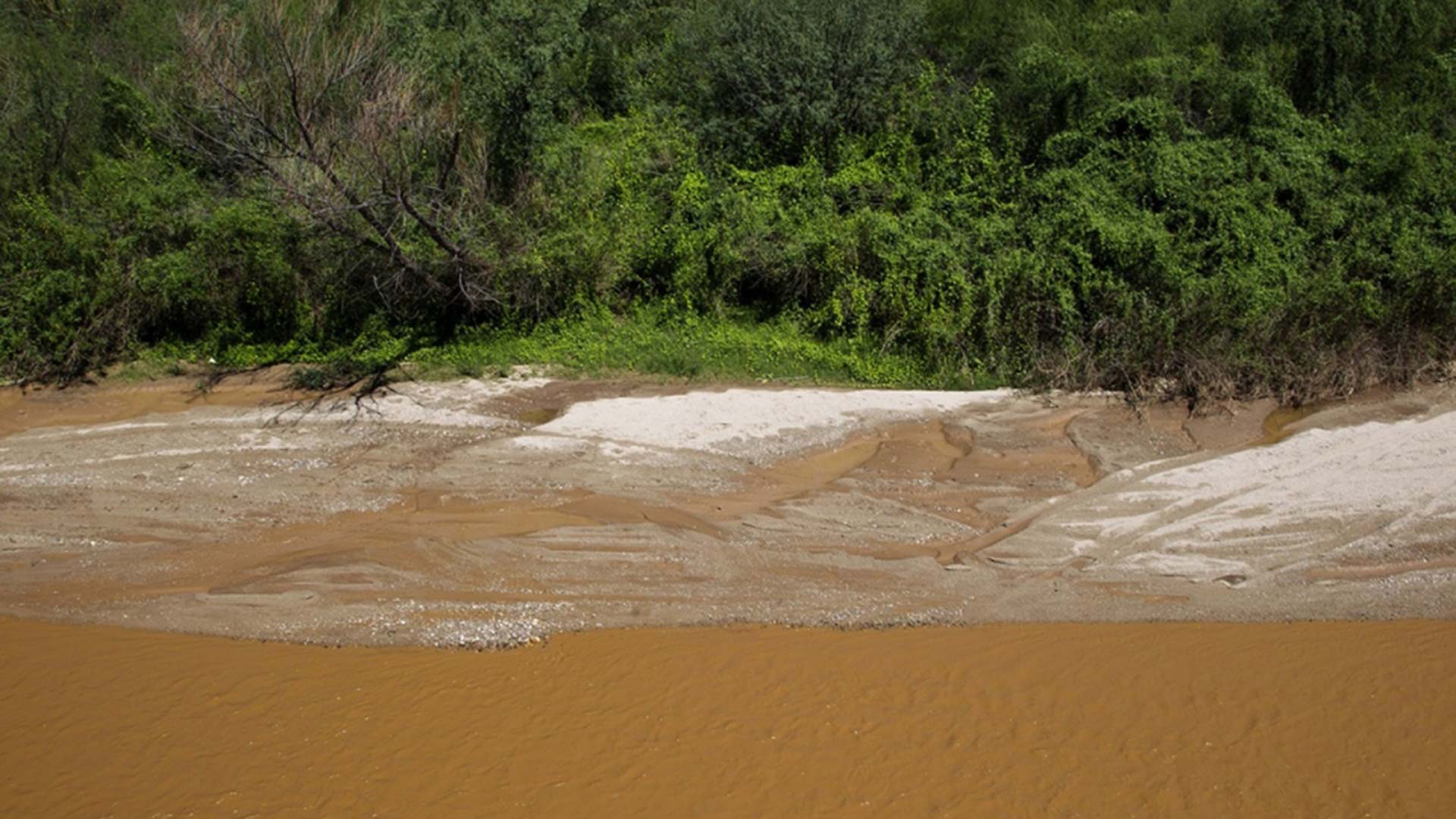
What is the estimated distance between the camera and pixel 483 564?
8758 millimetres

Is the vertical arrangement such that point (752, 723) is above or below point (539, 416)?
below

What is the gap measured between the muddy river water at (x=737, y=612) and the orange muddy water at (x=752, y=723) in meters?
0.02

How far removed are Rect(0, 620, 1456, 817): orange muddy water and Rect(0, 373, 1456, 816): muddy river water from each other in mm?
24

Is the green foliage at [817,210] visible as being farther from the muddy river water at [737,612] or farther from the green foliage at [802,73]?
the muddy river water at [737,612]

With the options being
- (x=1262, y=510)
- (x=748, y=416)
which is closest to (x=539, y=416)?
(x=748, y=416)

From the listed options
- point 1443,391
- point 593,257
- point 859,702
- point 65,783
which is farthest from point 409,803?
point 1443,391

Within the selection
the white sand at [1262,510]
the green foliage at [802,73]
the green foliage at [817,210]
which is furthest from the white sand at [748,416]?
the green foliage at [802,73]

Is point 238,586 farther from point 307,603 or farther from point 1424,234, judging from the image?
point 1424,234

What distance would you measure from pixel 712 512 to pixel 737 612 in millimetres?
1459

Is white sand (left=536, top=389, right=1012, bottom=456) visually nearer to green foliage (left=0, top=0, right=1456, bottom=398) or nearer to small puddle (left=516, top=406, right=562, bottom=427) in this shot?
small puddle (left=516, top=406, right=562, bottom=427)

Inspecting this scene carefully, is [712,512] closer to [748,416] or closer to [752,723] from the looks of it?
[748,416]

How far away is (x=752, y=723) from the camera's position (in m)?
7.26

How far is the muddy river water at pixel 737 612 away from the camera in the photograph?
685 centimetres

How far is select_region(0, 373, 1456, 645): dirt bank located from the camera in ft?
27.4
